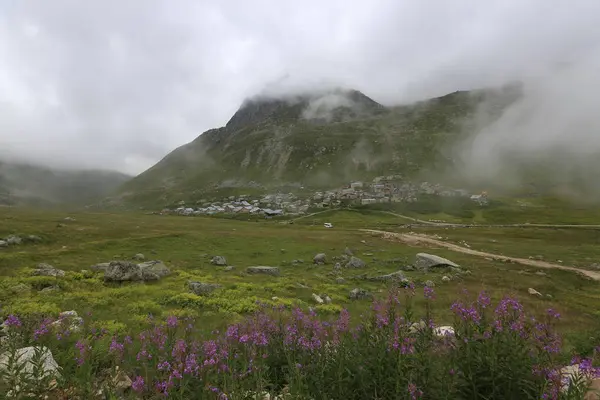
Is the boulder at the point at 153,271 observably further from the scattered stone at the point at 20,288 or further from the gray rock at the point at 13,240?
the gray rock at the point at 13,240

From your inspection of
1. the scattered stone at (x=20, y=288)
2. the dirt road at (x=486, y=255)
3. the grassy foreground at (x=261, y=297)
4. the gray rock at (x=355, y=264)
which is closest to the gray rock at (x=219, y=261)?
the grassy foreground at (x=261, y=297)

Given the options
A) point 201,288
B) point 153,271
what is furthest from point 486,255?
point 153,271

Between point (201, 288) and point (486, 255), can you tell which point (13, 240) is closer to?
point (201, 288)

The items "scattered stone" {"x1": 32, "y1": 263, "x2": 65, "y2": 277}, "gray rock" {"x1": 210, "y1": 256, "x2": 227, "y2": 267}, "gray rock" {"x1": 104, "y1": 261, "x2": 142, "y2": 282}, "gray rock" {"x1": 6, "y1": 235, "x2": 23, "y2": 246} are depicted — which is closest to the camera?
"scattered stone" {"x1": 32, "y1": 263, "x2": 65, "y2": 277}

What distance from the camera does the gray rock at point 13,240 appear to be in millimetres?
43094

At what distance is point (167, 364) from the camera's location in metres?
6.86

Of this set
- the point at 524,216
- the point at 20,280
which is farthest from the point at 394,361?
the point at 524,216

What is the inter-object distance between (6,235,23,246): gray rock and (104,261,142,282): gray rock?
2366 cm

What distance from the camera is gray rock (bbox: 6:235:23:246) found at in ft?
141

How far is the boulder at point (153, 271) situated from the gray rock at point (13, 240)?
21535mm

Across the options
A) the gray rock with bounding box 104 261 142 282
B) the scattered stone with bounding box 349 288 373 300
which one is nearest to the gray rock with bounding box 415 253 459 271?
the scattered stone with bounding box 349 288 373 300

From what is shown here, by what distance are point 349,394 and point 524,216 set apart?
18245cm

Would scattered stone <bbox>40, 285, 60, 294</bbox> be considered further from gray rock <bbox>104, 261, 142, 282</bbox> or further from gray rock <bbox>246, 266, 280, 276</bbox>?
gray rock <bbox>246, 266, 280, 276</bbox>

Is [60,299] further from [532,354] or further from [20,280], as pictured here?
[532,354]
